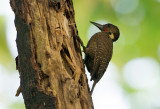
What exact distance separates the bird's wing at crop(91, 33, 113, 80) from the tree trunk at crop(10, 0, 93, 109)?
4.29 feet

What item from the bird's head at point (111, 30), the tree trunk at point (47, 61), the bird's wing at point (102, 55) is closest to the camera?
the tree trunk at point (47, 61)

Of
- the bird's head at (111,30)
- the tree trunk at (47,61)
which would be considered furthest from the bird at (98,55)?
the tree trunk at (47,61)

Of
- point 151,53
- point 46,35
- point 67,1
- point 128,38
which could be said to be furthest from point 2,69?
point 46,35

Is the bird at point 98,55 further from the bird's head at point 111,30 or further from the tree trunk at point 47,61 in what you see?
the tree trunk at point 47,61

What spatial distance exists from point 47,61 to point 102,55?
219 cm

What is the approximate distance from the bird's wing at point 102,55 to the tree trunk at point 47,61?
1.31 m

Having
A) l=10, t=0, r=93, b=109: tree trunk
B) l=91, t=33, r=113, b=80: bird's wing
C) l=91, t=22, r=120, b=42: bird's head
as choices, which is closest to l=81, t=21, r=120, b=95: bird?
l=91, t=33, r=113, b=80: bird's wing

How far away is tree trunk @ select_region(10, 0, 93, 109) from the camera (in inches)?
118

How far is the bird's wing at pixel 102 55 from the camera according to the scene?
500 centimetres

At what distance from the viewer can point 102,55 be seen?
526cm

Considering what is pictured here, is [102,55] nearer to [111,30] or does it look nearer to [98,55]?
[98,55]

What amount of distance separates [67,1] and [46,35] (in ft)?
2.79

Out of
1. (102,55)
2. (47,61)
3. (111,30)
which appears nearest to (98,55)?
(102,55)

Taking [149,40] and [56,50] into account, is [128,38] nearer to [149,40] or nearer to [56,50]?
[149,40]
